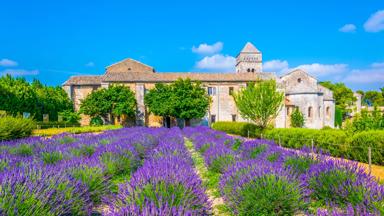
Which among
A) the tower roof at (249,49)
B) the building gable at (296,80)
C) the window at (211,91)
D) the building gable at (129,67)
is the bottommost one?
the window at (211,91)

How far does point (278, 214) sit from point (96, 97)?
26962mm

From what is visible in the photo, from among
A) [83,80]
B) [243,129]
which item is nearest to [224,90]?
[243,129]

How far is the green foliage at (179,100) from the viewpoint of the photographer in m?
27.1

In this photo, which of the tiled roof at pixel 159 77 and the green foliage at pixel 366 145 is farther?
the tiled roof at pixel 159 77

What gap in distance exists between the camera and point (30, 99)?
26.2 metres

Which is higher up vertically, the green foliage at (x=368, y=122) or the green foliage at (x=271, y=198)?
the green foliage at (x=368, y=122)

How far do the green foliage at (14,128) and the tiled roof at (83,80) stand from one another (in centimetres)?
2114

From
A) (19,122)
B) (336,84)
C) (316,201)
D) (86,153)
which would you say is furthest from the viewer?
(336,84)

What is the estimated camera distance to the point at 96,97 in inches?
1098

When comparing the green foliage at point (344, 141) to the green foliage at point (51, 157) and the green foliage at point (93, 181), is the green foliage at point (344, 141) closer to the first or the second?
the green foliage at point (93, 181)

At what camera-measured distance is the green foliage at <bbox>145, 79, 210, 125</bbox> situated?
27062mm

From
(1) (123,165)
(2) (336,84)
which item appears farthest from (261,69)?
(1) (123,165)

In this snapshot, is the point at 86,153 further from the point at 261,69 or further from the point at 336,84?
the point at 336,84

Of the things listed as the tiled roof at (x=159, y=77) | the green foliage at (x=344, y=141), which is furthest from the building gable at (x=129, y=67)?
the green foliage at (x=344, y=141)
